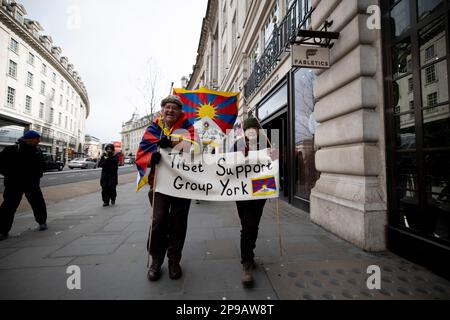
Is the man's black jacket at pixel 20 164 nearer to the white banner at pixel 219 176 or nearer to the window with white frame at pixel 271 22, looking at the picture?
the white banner at pixel 219 176

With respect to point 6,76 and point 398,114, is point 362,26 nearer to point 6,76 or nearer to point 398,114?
point 398,114

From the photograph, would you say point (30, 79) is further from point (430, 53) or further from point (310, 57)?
point (430, 53)

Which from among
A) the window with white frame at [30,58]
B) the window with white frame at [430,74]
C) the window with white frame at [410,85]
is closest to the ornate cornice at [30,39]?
the window with white frame at [30,58]

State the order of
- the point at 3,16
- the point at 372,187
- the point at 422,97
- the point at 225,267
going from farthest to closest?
the point at 3,16 < the point at 372,187 < the point at 422,97 < the point at 225,267

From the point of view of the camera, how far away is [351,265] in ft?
9.49

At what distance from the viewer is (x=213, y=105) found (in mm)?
6121

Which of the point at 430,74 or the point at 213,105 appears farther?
the point at 213,105

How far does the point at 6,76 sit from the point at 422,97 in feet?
141

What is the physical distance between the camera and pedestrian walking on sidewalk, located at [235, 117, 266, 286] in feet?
8.48

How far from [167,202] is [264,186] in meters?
1.23

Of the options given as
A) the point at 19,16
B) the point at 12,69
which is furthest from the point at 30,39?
the point at 12,69

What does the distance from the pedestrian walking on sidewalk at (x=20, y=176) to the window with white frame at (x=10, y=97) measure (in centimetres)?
3730

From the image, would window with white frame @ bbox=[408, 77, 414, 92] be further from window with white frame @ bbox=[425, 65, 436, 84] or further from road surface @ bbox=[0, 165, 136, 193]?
road surface @ bbox=[0, 165, 136, 193]

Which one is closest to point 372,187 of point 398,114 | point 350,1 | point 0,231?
point 398,114
